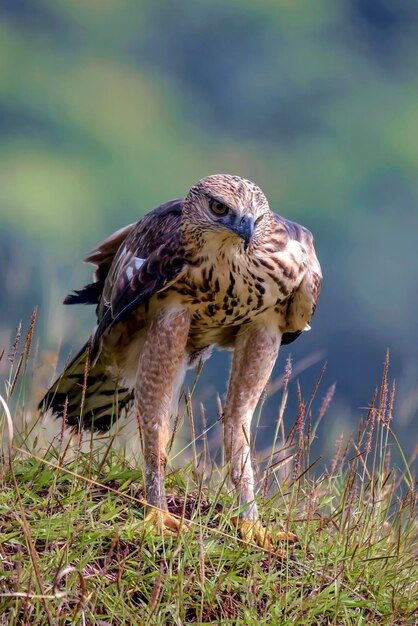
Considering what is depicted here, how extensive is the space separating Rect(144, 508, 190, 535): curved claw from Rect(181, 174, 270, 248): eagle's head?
2.86 ft

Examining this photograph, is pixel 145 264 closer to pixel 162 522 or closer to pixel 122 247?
pixel 122 247

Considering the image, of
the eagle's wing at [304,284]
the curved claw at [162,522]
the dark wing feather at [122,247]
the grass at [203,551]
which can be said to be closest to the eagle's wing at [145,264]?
the dark wing feather at [122,247]

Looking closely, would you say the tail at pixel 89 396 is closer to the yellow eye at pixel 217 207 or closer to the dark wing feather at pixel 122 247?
the dark wing feather at pixel 122 247

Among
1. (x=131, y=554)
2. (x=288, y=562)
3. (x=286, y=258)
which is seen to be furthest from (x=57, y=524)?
(x=286, y=258)

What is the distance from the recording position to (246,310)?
134 inches

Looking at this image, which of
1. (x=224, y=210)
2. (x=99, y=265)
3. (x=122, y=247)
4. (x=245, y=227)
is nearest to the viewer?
(x=245, y=227)

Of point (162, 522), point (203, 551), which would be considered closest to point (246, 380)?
point (162, 522)

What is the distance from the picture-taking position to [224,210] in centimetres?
320

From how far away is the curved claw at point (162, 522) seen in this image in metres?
3.08

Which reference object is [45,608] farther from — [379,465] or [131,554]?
[379,465]

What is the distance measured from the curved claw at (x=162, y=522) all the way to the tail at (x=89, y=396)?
0.81 metres

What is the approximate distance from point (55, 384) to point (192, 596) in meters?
1.31

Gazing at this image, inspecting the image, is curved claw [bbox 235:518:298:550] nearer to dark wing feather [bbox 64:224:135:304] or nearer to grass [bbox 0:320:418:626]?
grass [bbox 0:320:418:626]

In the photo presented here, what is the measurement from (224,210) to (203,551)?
1088 mm
